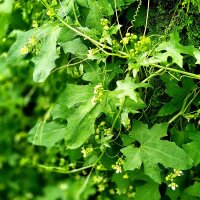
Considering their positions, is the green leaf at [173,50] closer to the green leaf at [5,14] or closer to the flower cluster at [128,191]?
the green leaf at [5,14]

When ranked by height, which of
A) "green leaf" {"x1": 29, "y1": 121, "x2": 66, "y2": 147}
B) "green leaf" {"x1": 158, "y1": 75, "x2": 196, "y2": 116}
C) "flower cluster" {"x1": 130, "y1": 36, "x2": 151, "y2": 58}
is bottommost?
"green leaf" {"x1": 29, "y1": 121, "x2": 66, "y2": 147}

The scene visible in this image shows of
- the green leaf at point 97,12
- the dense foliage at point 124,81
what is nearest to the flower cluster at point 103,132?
the dense foliage at point 124,81

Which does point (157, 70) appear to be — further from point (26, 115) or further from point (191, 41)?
point (26, 115)

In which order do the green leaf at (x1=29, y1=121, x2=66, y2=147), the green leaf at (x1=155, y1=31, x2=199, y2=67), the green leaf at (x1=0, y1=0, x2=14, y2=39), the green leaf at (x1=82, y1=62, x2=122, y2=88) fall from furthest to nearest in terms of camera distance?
the green leaf at (x1=29, y1=121, x2=66, y2=147) < the green leaf at (x1=0, y1=0, x2=14, y2=39) < the green leaf at (x1=82, y1=62, x2=122, y2=88) < the green leaf at (x1=155, y1=31, x2=199, y2=67)

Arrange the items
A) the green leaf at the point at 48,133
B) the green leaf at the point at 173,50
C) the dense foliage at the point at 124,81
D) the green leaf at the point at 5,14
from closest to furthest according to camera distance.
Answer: the green leaf at the point at 173,50
the dense foliage at the point at 124,81
the green leaf at the point at 5,14
the green leaf at the point at 48,133

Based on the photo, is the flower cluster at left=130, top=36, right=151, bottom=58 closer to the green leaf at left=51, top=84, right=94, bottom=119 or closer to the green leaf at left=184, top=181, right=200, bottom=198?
the green leaf at left=51, top=84, right=94, bottom=119

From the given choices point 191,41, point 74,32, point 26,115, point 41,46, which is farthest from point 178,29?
point 26,115

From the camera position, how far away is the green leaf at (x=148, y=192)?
188 centimetres

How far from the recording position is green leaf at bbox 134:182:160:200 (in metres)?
1.88

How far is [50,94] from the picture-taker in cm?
290

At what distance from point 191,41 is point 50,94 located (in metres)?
1.36

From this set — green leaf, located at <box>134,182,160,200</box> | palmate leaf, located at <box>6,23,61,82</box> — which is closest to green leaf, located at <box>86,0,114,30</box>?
palmate leaf, located at <box>6,23,61,82</box>

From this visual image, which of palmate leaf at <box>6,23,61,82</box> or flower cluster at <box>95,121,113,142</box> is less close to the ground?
palmate leaf at <box>6,23,61,82</box>

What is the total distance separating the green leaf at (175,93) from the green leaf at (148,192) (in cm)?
29
